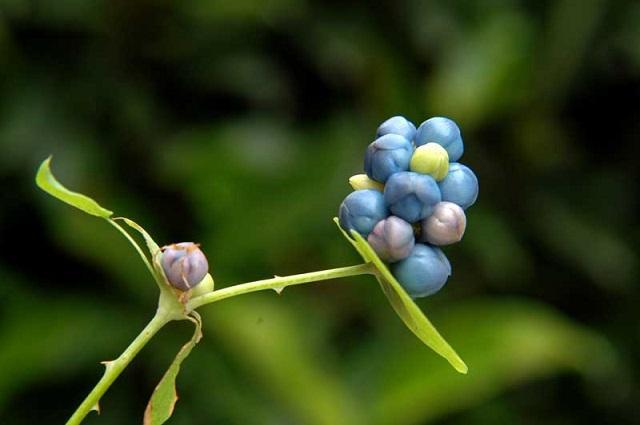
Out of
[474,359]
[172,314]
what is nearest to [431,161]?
[172,314]

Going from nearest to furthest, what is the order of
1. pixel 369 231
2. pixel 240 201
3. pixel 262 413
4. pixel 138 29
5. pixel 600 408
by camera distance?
pixel 369 231, pixel 262 413, pixel 240 201, pixel 138 29, pixel 600 408

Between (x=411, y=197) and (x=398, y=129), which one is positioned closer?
(x=411, y=197)

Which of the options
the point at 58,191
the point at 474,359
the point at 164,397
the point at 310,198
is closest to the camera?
the point at 58,191

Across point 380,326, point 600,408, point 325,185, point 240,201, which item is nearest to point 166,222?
point 240,201

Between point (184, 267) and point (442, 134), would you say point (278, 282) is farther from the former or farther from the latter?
point (442, 134)

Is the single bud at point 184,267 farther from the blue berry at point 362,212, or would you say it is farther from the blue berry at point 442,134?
the blue berry at point 442,134

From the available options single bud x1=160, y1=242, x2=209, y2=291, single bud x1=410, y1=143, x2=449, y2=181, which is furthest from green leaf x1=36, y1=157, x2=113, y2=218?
single bud x1=410, y1=143, x2=449, y2=181

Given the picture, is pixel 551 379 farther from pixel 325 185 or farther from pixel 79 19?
pixel 79 19
